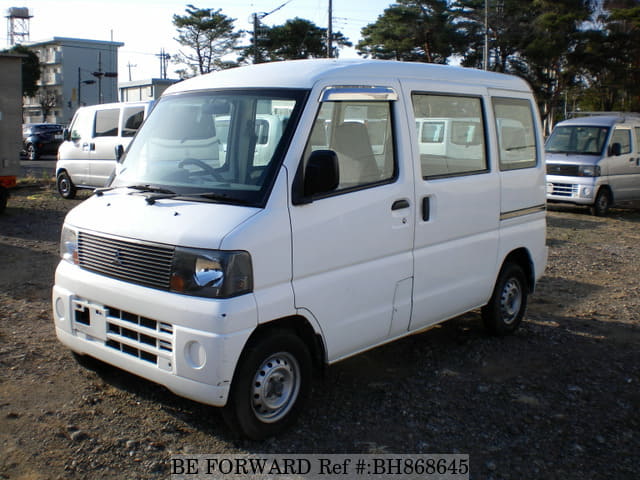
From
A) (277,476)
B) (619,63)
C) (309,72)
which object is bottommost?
(277,476)

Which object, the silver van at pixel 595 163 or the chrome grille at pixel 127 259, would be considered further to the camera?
the silver van at pixel 595 163

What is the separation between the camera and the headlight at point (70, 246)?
4320 millimetres

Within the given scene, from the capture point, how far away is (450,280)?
5.16m

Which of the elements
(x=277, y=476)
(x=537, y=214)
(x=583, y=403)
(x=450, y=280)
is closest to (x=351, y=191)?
(x=450, y=280)

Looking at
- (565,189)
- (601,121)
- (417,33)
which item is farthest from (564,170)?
(417,33)

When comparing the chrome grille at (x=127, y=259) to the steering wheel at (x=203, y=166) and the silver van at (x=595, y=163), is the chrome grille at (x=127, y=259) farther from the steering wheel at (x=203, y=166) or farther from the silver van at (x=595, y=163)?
the silver van at (x=595, y=163)

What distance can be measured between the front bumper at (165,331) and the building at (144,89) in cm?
1642

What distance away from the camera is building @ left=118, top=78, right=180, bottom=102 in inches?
826

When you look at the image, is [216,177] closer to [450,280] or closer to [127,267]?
[127,267]

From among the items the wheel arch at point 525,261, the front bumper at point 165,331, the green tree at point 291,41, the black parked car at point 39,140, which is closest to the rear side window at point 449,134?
the wheel arch at point 525,261

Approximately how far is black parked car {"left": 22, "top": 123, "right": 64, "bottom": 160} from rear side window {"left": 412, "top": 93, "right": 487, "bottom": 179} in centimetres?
2754

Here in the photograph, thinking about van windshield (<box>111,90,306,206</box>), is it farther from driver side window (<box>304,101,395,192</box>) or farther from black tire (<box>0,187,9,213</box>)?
black tire (<box>0,187,9,213</box>)

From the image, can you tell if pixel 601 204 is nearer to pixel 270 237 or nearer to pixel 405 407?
pixel 405 407

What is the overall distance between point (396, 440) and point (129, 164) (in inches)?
101
